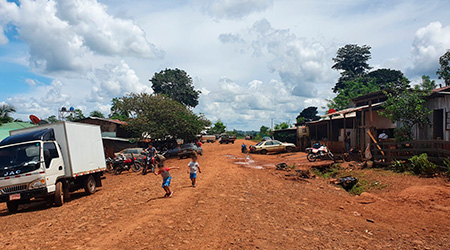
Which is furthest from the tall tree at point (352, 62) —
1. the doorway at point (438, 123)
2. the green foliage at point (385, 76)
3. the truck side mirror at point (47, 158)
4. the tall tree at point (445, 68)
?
the truck side mirror at point (47, 158)

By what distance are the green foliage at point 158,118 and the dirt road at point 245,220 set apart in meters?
18.0

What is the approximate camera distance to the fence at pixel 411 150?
1224cm

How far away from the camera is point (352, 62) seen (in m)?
58.0

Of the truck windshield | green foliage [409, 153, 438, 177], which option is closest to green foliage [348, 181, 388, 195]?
green foliage [409, 153, 438, 177]

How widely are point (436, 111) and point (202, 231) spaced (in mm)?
14544

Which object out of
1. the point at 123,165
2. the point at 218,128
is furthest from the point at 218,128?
the point at 123,165

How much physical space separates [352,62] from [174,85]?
35844 mm

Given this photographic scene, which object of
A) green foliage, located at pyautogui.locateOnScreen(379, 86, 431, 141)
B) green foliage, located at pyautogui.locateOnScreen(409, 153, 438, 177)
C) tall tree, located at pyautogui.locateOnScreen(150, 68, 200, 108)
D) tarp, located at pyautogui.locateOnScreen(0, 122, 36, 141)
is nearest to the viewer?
green foliage, located at pyautogui.locateOnScreen(409, 153, 438, 177)

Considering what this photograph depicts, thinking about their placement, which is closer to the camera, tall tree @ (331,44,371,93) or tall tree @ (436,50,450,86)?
tall tree @ (436,50,450,86)

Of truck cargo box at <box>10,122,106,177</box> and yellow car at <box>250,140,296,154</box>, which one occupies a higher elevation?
truck cargo box at <box>10,122,106,177</box>

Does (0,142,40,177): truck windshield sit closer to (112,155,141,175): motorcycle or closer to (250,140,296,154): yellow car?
(112,155,141,175): motorcycle

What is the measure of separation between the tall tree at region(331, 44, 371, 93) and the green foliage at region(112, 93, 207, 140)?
116 ft

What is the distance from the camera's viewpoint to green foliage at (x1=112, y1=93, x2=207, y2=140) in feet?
95.8

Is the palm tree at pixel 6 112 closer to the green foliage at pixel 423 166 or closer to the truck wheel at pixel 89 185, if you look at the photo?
the truck wheel at pixel 89 185
